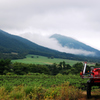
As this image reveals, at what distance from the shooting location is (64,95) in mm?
7559

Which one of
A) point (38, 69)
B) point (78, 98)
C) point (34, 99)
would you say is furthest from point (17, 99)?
point (38, 69)

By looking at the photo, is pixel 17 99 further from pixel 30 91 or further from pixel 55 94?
pixel 55 94

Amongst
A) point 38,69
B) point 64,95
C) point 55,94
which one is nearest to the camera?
point 64,95

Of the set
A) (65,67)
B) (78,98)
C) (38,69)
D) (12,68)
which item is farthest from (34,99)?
(65,67)

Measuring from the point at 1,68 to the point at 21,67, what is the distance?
8343 millimetres

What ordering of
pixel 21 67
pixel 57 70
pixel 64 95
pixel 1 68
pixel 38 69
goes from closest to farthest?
pixel 64 95 < pixel 1 68 < pixel 21 67 < pixel 38 69 < pixel 57 70

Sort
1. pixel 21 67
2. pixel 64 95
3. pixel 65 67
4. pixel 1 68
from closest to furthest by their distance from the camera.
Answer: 1. pixel 64 95
2. pixel 1 68
3. pixel 21 67
4. pixel 65 67

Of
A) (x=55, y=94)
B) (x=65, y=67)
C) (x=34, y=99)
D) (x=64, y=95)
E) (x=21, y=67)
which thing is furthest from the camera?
(x=65, y=67)

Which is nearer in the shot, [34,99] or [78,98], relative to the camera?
[34,99]

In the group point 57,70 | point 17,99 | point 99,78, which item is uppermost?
point 99,78

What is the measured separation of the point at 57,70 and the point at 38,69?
809 inches

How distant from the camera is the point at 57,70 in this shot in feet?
261

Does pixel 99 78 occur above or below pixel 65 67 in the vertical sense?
above

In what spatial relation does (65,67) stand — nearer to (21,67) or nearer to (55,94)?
(21,67)
